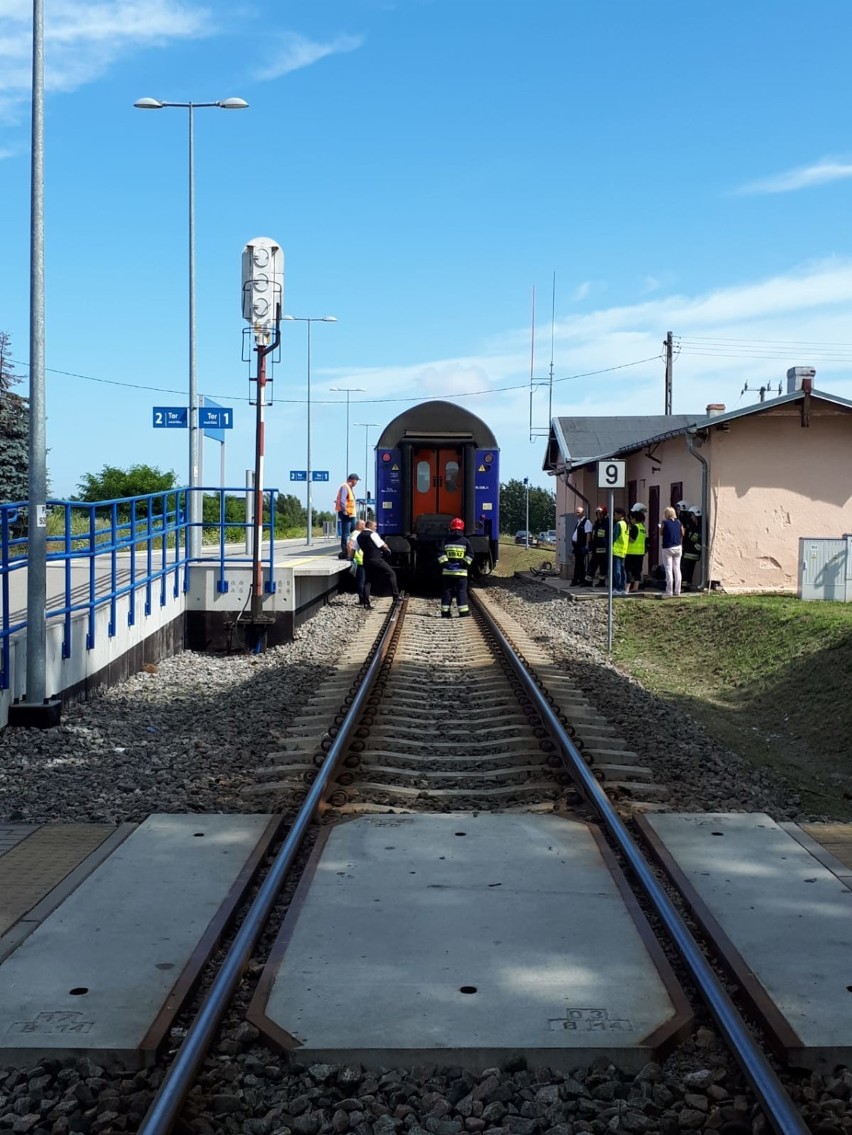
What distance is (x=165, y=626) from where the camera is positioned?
50.5ft

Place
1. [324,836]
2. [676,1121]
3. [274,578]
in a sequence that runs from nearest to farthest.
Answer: [676,1121]
[324,836]
[274,578]

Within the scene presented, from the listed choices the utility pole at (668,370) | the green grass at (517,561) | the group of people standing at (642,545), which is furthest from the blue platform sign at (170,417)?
the utility pole at (668,370)

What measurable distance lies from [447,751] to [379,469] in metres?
15.1

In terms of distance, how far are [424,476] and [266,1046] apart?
20593 millimetres

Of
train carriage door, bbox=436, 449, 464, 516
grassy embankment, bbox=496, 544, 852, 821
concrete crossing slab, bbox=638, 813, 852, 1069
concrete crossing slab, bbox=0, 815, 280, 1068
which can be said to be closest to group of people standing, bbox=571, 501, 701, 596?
grassy embankment, bbox=496, 544, 852, 821

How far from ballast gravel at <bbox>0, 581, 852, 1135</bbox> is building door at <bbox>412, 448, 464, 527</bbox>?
658 cm

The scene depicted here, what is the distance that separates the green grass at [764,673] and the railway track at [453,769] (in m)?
1.72

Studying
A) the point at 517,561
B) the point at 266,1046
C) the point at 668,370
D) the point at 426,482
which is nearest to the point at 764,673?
the point at 426,482

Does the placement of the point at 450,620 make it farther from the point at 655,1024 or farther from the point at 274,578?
the point at 655,1024

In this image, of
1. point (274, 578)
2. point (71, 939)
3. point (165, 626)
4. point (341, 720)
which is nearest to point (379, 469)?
point (274, 578)

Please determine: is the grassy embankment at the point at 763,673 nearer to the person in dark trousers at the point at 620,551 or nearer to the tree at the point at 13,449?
the person in dark trousers at the point at 620,551

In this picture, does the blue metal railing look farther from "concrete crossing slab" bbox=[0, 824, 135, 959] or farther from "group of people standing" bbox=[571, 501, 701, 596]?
"group of people standing" bbox=[571, 501, 701, 596]

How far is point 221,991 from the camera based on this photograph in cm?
423

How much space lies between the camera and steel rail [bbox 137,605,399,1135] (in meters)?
3.45
